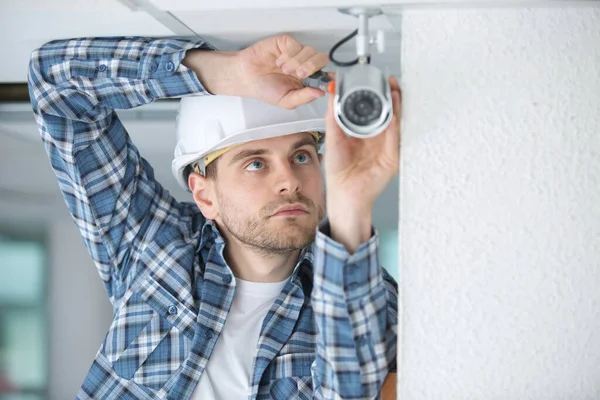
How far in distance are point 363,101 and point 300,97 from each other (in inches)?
9.5

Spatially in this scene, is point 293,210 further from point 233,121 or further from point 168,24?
point 168,24

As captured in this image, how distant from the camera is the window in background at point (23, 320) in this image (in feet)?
7.24

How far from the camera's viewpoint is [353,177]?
1164mm

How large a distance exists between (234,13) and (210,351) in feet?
2.52

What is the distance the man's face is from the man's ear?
0.22 ft

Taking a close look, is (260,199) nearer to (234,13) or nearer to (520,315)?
(234,13)

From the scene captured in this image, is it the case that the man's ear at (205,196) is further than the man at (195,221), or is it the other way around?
the man's ear at (205,196)

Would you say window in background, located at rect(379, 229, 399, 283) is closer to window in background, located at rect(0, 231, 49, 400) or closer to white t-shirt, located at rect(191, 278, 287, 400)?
white t-shirt, located at rect(191, 278, 287, 400)

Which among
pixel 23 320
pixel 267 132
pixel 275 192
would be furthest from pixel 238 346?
pixel 23 320

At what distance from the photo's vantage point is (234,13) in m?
1.09

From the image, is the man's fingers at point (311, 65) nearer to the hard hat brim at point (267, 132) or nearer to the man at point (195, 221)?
the man at point (195, 221)

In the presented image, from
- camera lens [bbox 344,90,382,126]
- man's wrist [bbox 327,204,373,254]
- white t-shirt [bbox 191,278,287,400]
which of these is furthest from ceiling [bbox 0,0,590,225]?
white t-shirt [bbox 191,278,287,400]

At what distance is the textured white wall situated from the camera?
0.99 m

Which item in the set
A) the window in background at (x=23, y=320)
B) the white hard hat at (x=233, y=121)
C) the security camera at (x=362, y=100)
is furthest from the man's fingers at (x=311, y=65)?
the window in background at (x=23, y=320)
